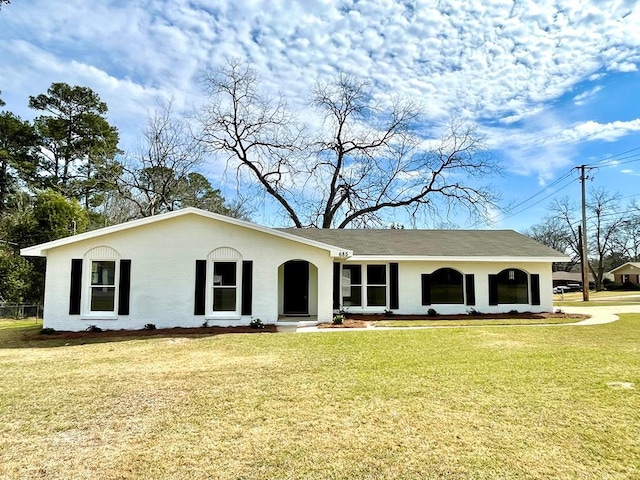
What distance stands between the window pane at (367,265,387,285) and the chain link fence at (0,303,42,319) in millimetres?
15114

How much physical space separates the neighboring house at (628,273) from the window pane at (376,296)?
168ft

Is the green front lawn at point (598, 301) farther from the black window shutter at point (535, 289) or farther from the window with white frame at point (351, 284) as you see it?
the window with white frame at point (351, 284)

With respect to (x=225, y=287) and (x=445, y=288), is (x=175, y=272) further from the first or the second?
(x=445, y=288)

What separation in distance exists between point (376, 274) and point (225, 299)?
648cm

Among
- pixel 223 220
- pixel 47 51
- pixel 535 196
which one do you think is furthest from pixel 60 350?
pixel 535 196

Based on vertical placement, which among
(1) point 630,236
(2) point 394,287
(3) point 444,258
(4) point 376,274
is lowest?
(2) point 394,287

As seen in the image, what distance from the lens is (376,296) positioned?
1727 centimetres

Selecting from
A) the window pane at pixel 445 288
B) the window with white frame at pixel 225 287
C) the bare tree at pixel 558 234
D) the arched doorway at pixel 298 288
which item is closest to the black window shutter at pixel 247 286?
the window with white frame at pixel 225 287

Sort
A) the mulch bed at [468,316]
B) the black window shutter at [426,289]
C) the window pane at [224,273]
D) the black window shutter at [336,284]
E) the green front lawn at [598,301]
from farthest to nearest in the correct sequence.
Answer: the green front lawn at [598,301], the black window shutter at [426,289], the black window shutter at [336,284], the mulch bed at [468,316], the window pane at [224,273]

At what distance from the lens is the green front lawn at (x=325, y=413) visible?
4.00 m

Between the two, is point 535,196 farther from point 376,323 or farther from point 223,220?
point 223,220

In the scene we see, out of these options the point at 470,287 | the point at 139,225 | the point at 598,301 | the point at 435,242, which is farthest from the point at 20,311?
the point at 598,301

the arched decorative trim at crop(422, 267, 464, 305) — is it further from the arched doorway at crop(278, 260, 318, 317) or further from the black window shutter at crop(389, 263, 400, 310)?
the arched doorway at crop(278, 260, 318, 317)

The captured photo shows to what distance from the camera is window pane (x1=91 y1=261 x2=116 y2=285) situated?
1373cm
